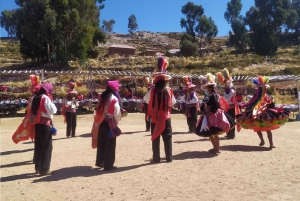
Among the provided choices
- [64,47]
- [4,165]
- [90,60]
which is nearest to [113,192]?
[4,165]

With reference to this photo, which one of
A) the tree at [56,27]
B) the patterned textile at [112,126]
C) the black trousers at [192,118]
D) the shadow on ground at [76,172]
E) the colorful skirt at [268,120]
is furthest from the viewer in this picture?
the tree at [56,27]

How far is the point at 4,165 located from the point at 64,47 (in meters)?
32.7

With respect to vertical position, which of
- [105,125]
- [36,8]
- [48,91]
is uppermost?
[36,8]

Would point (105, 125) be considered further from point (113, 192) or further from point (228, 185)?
point (228, 185)

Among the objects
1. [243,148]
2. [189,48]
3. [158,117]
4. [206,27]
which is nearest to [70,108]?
[158,117]

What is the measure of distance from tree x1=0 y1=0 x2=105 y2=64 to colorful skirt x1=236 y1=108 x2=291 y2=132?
1174 inches

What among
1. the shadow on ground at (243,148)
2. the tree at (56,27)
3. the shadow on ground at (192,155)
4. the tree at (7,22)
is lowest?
the shadow on ground at (192,155)

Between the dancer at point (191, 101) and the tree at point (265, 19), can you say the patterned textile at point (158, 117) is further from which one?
the tree at point (265, 19)

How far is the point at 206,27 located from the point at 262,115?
5642cm

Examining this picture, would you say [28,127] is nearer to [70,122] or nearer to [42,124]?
[42,124]

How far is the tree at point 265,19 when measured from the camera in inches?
2126

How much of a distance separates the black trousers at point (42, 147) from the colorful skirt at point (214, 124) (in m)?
3.27

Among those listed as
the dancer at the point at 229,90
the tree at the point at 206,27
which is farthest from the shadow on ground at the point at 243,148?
the tree at the point at 206,27

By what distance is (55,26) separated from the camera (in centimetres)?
3503
